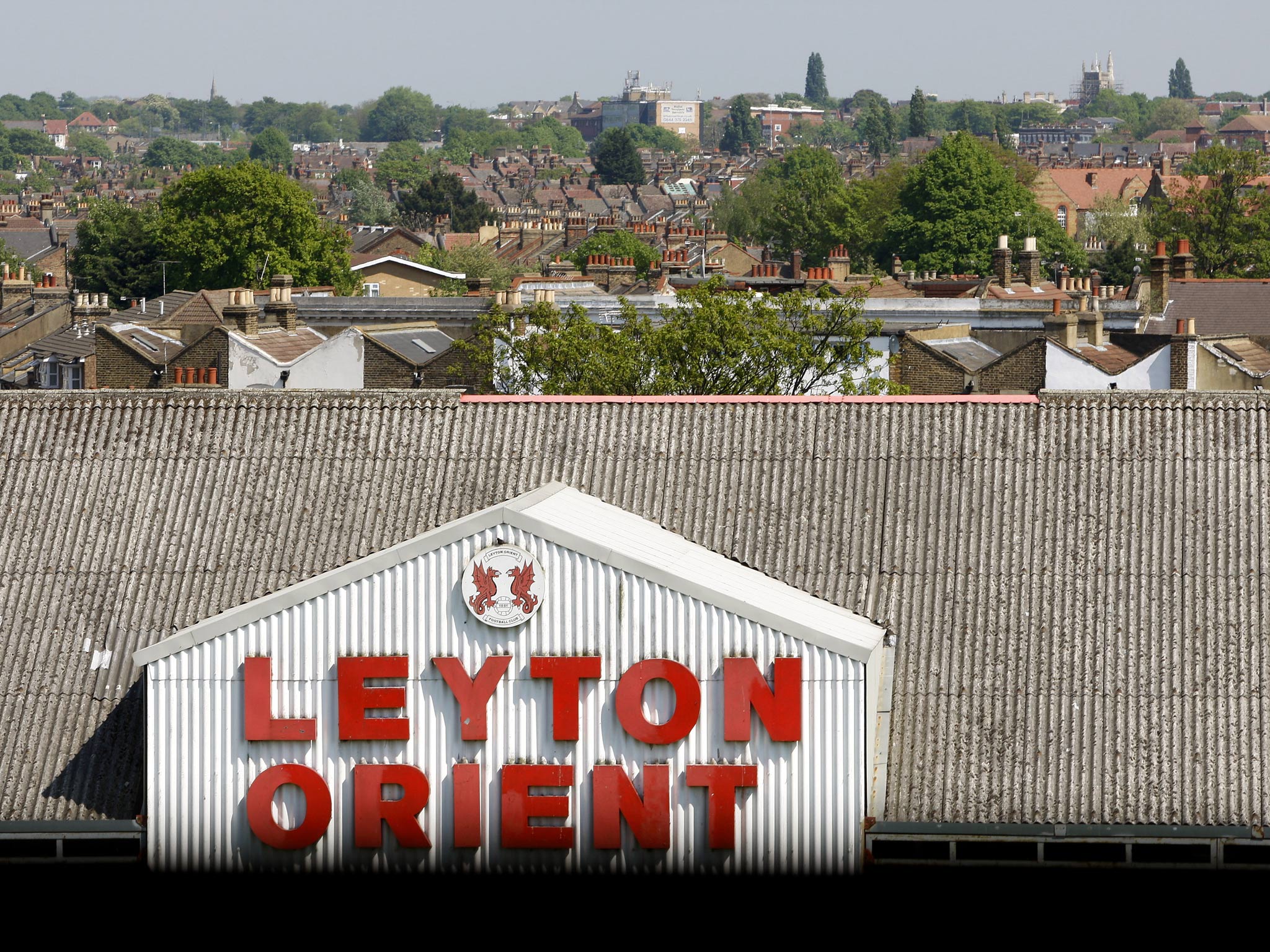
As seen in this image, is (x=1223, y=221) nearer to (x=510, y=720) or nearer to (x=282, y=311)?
(x=282, y=311)

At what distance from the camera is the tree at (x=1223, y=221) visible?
10388 centimetres

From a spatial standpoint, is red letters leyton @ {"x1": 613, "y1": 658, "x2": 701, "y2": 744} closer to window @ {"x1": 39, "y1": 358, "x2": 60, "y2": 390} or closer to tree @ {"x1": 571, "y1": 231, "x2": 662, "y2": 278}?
window @ {"x1": 39, "y1": 358, "x2": 60, "y2": 390}

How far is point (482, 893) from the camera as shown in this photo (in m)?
21.1

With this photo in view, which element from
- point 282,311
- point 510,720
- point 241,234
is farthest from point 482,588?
point 241,234

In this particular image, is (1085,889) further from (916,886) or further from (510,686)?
(510,686)

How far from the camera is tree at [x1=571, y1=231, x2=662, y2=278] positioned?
109 meters

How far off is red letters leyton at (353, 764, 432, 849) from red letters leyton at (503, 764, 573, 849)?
0.85 m

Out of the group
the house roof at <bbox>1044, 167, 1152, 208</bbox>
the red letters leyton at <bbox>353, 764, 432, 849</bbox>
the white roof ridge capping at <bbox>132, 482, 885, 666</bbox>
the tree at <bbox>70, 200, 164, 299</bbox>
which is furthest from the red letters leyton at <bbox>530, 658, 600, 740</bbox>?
the house roof at <bbox>1044, 167, 1152, 208</bbox>

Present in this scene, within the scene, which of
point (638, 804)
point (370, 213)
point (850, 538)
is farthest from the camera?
point (370, 213)

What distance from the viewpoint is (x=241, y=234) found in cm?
10012

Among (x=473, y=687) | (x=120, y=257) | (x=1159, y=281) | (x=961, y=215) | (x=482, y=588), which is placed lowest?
(x=473, y=687)

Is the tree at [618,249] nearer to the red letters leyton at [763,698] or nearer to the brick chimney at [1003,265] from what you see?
the brick chimney at [1003,265]

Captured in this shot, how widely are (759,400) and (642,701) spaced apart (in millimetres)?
5376

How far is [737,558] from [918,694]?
2.69m
